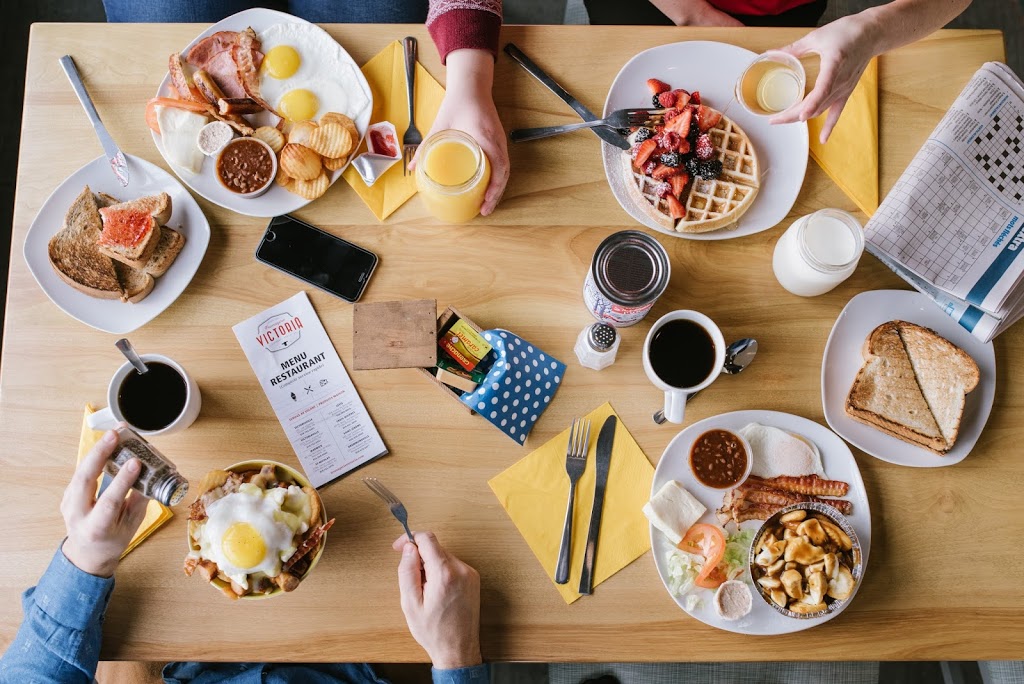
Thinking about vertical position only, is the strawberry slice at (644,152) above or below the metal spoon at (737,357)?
above

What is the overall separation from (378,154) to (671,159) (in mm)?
580

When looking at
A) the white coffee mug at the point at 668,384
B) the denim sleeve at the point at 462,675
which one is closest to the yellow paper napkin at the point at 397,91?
the white coffee mug at the point at 668,384

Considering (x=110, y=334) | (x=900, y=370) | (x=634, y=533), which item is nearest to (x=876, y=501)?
(x=900, y=370)

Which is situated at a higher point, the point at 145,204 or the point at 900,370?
the point at 145,204

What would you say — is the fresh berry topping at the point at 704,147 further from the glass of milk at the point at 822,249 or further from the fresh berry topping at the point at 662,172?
the glass of milk at the point at 822,249

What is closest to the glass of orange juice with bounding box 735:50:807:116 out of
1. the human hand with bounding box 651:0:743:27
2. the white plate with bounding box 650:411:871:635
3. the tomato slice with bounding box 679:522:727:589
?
the human hand with bounding box 651:0:743:27

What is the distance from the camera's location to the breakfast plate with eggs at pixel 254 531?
1.07 m

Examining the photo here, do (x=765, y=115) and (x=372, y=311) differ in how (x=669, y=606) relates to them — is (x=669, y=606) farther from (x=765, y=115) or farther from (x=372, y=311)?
(x=765, y=115)

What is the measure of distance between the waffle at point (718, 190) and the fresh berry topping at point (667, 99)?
0.10 m

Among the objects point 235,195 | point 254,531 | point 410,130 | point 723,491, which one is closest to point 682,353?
point 723,491

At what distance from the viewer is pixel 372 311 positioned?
4.01 feet

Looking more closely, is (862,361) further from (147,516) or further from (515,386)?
(147,516)

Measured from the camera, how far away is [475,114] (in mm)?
1287

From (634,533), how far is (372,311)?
0.64m
